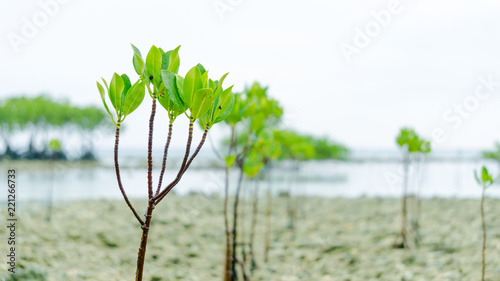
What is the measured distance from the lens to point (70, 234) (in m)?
4.76

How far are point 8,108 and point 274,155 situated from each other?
2392cm

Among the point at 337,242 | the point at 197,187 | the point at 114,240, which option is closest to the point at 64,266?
the point at 114,240

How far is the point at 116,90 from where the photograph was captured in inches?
54.2

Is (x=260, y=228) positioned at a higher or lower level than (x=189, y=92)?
lower

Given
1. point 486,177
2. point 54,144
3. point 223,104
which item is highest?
point 223,104

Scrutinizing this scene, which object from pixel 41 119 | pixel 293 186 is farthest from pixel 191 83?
pixel 41 119

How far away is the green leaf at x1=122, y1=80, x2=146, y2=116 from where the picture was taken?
1388 millimetres

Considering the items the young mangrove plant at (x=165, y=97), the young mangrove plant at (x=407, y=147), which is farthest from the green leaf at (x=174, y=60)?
the young mangrove plant at (x=407, y=147)

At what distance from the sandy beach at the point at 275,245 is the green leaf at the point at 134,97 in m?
1.77

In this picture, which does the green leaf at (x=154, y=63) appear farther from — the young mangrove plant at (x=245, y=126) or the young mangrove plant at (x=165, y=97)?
the young mangrove plant at (x=245, y=126)

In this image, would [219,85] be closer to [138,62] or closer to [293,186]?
[138,62]

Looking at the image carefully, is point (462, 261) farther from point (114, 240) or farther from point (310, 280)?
point (114, 240)

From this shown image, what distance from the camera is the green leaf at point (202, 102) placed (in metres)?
1.33

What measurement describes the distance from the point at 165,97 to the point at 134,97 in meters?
0.11
